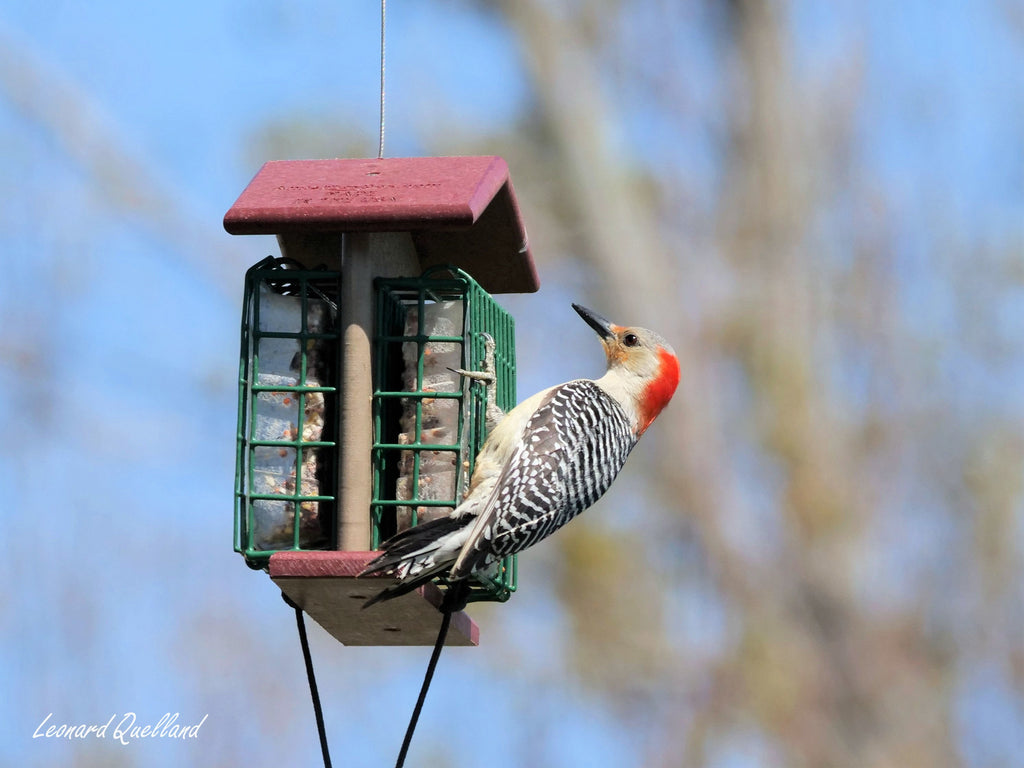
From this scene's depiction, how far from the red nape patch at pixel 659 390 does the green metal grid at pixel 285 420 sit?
1.60 metres

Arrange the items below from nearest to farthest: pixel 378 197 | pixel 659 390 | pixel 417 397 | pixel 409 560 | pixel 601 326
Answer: pixel 409 560, pixel 378 197, pixel 417 397, pixel 659 390, pixel 601 326

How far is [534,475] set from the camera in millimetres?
5855

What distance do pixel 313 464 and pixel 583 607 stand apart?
7.64m

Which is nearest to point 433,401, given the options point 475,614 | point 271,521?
point 271,521

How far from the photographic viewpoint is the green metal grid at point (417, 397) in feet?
19.5

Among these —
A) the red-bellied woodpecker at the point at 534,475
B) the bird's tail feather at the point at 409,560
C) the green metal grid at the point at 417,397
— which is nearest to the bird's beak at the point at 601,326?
the red-bellied woodpecker at the point at 534,475

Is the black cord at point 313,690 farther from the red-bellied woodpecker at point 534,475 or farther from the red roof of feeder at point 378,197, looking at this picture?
the red roof of feeder at point 378,197

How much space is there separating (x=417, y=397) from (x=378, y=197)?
2.47ft

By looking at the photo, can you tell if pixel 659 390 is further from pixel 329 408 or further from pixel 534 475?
pixel 329 408

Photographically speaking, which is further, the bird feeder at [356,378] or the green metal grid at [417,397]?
the green metal grid at [417,397]

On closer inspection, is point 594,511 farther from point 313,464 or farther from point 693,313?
point 313,464

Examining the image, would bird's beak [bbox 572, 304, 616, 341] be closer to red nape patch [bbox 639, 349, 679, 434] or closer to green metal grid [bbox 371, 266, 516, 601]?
red nape patch [bbox 639, 349, 679, 434]

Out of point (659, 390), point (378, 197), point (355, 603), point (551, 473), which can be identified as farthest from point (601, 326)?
point (355, 603)

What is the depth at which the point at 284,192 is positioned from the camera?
5781 millimetres
